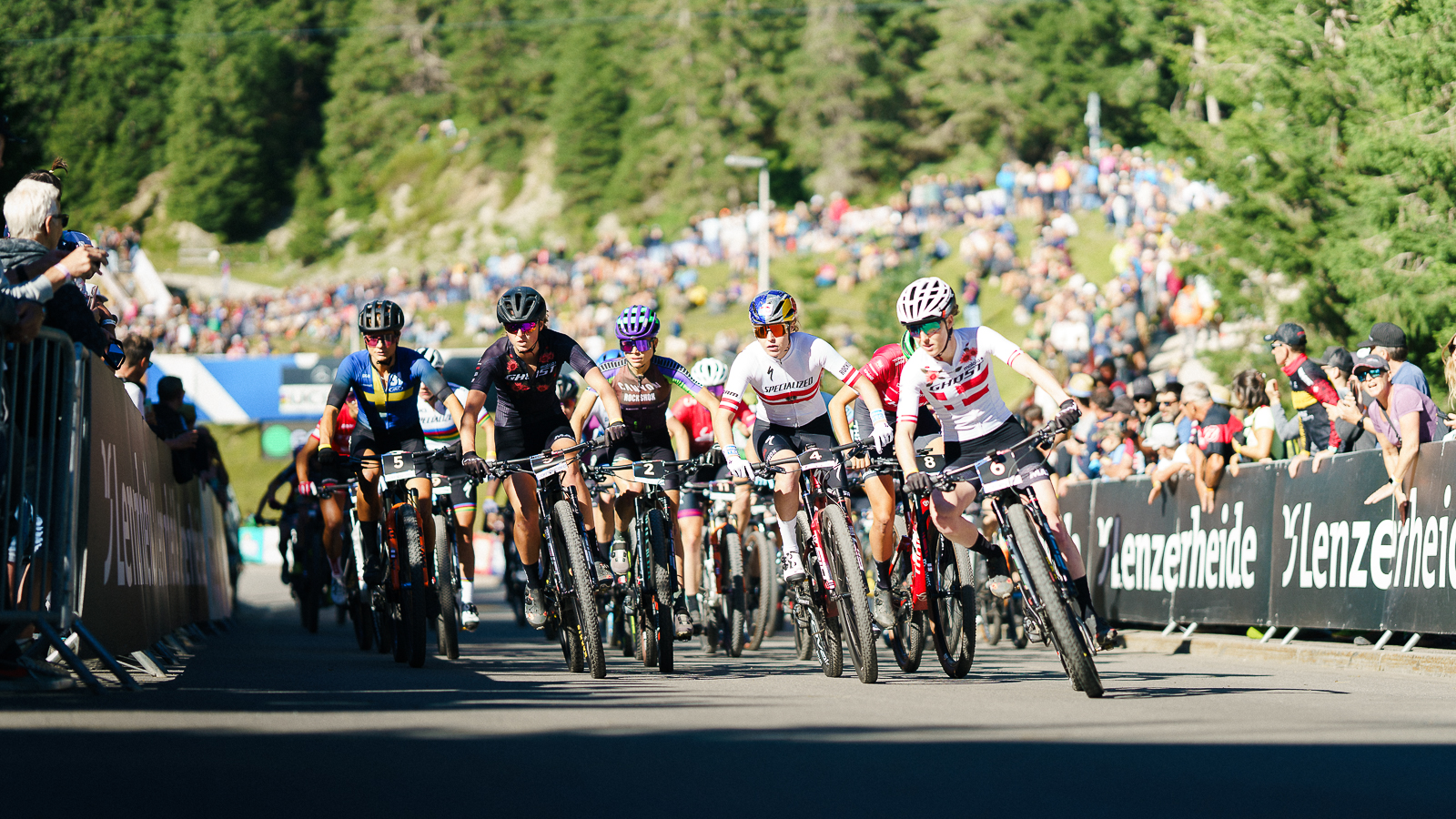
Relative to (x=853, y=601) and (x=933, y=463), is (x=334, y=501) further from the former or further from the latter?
(x=933, y=463)

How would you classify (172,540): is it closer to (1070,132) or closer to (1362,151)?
(1362,151)

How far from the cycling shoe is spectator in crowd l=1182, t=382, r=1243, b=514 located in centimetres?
563

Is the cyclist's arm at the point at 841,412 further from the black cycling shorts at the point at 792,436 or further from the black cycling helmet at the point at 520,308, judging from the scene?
the black cycling helmet at the point at 520,308

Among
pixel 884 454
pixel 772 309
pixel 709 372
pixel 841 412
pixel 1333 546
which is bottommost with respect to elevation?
pixel 1333 546

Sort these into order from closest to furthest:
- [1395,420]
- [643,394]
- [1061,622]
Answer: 1. [1061,622]
2. [1395,420]
3. [643,394]

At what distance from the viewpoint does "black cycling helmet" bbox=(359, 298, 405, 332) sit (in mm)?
11422

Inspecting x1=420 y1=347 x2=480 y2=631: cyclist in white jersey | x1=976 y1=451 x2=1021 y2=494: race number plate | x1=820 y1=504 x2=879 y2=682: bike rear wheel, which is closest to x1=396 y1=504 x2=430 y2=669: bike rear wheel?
x1=420 y1=347 x2=480 y2=631: cyclist in white jersey

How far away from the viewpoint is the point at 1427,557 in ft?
35.6

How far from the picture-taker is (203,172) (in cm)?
12238

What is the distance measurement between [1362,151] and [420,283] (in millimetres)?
60596

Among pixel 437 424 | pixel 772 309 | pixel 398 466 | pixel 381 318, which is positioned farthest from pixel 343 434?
pixel 772 309

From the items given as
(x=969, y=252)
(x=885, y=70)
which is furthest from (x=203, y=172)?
(x=969, y=252)

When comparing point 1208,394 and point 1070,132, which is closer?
point 1208,394

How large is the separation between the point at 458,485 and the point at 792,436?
2.06 meters
